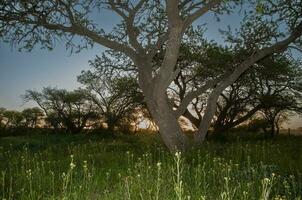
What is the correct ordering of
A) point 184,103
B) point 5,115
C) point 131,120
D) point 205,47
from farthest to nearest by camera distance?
point 5,115 → point 131,120 → point 205,47 → point 184,103

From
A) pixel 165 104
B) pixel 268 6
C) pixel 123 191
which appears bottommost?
pixel 123 191

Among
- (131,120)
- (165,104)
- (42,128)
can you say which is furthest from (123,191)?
(42,128)

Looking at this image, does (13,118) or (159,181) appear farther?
(13,118)

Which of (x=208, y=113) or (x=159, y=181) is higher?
(x=208, y=113)

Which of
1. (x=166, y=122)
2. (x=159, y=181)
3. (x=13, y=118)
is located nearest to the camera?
(x=159, y=181)

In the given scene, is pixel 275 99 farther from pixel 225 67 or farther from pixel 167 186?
pixel 167 186

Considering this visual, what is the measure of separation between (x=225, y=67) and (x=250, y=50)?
4.99 metres

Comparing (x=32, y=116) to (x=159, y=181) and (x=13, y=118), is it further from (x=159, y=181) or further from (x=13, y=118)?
(x=159, y=181)

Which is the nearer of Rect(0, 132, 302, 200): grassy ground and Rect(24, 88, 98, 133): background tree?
Rect(0, 132, 302, 200): grassy ground

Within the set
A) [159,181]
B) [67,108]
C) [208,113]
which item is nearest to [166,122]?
[208,113]

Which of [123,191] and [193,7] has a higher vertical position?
[193,7]

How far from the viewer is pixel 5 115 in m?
53.5

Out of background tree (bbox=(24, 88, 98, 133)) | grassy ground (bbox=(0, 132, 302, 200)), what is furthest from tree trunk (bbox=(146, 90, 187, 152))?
background tree (bbox=(24, 88, 98, 133))

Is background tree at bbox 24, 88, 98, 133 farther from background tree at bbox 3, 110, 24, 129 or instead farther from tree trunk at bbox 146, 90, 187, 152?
tree trunk at bbox 146, 90, 187, 152
